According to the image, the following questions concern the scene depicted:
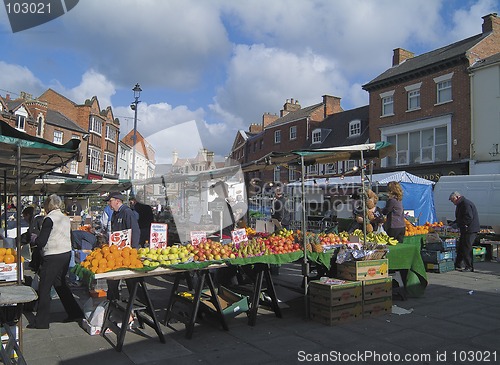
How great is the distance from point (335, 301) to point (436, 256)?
5331 millimetres

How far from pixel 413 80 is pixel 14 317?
2534 centimetres

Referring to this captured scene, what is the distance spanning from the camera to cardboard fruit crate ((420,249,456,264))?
9656mm

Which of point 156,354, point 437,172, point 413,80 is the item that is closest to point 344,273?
point 156,354

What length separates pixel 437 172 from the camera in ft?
74.7

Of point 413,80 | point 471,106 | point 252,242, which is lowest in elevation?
point 252,242

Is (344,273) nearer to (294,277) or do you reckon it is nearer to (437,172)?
(294,277)

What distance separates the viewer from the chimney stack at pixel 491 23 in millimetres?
23094

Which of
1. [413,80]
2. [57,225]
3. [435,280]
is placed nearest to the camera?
[57,225]

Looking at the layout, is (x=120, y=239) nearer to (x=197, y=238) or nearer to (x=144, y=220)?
(x=197, y=238)

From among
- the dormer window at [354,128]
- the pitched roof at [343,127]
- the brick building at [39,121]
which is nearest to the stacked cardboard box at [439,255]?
the pitched roof at [343,127]

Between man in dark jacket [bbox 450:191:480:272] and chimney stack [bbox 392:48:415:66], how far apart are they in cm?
2127

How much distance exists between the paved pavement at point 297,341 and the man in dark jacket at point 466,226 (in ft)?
10.6

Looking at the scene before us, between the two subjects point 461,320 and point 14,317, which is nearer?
point 14,317

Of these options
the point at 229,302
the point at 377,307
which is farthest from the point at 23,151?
the point at 377,307
